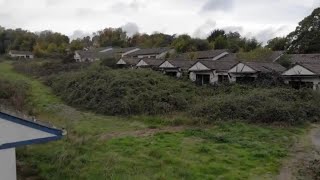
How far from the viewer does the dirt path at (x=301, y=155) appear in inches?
435

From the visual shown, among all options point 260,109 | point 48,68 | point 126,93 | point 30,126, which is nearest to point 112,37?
point 48,68

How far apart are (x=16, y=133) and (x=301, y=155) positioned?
10.5 meters

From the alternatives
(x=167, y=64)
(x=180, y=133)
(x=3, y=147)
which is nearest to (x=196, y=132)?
(x=180, y=133)

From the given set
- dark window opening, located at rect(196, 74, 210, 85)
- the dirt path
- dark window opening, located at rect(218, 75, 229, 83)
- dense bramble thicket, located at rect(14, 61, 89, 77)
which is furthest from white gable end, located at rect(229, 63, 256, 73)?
dense bramble thicket, located at rect(14, 61, 89, 77)

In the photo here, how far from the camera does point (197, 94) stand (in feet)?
82.8

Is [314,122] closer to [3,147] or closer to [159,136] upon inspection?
[159,136]

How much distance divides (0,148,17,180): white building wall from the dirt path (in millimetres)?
7799

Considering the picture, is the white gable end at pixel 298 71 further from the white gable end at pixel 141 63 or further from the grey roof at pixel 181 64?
the white gable end at pixel 141 63

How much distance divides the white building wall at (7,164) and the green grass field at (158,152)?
4.80 m

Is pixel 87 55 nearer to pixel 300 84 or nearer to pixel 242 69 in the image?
pixel 242 69

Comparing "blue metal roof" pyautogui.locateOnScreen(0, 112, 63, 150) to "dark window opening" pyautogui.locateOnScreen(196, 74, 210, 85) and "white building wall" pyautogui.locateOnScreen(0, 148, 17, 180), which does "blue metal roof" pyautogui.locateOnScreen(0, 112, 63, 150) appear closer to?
"white building wall" pyautogui.locateOnScreen(0, 148, 17, 180)

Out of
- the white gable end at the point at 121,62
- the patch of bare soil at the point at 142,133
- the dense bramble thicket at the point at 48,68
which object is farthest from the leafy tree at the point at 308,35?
the patch of bare soil at the point at 142,133

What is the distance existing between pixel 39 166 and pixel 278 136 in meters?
9.57

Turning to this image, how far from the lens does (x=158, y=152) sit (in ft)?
41.8
